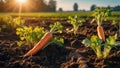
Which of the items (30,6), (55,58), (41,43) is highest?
(41,43)

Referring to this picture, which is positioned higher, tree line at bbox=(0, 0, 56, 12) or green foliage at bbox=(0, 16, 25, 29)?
green foliage at bbox=(0, 16, 25, 29)

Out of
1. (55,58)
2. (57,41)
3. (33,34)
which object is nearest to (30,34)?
(33,34)

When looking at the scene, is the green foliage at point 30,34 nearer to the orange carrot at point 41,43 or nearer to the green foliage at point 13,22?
the orange carrot at point 41,43

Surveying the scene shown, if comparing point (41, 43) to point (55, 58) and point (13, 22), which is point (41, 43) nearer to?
point (55, 58)

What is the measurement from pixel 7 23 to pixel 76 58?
6.05 metres

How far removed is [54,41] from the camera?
7262 millimetres

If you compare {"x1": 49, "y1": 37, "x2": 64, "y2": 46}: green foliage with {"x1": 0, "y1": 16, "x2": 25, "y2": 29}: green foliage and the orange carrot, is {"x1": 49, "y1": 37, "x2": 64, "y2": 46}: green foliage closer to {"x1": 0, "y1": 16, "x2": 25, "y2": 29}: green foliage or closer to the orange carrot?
the orange carrot

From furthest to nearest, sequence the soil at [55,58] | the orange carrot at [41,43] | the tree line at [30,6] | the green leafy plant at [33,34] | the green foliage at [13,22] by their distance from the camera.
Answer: the tree line at [30,6] → the green foliage at [13,22] → the green leafy plant at [33,34] → the orange carrot at [41,43] → the soil at [55,58]

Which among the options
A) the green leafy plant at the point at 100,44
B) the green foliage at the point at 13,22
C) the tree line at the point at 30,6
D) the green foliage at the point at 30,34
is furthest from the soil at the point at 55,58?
the tree line at the point at 30,6

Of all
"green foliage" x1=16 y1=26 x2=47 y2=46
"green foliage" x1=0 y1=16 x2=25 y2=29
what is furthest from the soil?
"green foliage" x1=0 y1=16 x2=25 y2=29

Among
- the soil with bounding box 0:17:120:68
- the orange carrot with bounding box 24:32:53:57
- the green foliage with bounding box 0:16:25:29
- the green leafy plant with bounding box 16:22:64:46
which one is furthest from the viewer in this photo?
the green foliage with bounding box 0:16:25:29

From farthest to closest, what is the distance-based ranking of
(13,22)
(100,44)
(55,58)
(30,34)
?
(13,22)
(30,34)
(55,58)
(100,44)

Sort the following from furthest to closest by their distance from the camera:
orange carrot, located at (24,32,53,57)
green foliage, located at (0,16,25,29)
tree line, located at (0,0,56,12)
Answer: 1. tree line, located at (0,0,56,12)
2. green foliage, located at (0,16,25,29)
3. orange carrot, located at (24,32,53,57)

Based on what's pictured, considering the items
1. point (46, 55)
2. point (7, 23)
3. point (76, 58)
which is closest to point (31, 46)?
point (46, 55)
